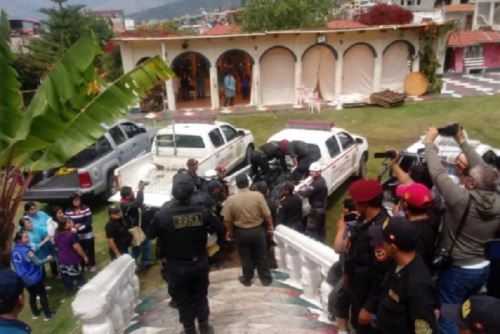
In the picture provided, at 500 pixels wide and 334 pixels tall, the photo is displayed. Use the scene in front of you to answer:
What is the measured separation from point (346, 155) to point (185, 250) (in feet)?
19.7

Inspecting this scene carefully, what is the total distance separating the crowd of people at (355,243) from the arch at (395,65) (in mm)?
14307

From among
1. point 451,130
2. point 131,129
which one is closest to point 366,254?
point 451,130

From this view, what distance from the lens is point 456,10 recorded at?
1714 inches

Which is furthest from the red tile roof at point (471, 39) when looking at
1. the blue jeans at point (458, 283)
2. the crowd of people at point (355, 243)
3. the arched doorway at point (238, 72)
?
the blue jeans at point (458, 283)

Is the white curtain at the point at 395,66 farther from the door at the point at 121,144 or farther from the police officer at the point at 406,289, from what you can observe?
the police officer at the point at 406,289

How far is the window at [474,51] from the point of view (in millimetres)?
27700

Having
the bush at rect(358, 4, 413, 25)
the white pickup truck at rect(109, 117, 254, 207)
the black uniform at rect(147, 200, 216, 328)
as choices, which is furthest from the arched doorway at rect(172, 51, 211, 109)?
the bush at rect(358, 4, 413, 25)

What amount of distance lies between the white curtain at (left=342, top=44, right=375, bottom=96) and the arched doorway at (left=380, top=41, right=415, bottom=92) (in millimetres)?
613

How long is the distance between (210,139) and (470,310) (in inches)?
331

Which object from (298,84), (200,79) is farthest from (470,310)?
(200,79)

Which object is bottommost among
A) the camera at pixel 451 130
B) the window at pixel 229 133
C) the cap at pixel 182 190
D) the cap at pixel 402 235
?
the window at pixel 229 133

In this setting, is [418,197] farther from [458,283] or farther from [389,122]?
[389,122]

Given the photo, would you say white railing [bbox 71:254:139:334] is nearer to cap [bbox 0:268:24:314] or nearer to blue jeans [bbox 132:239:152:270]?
cap [bbox 0:268:24:314]

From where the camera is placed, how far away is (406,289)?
2.91 metres
